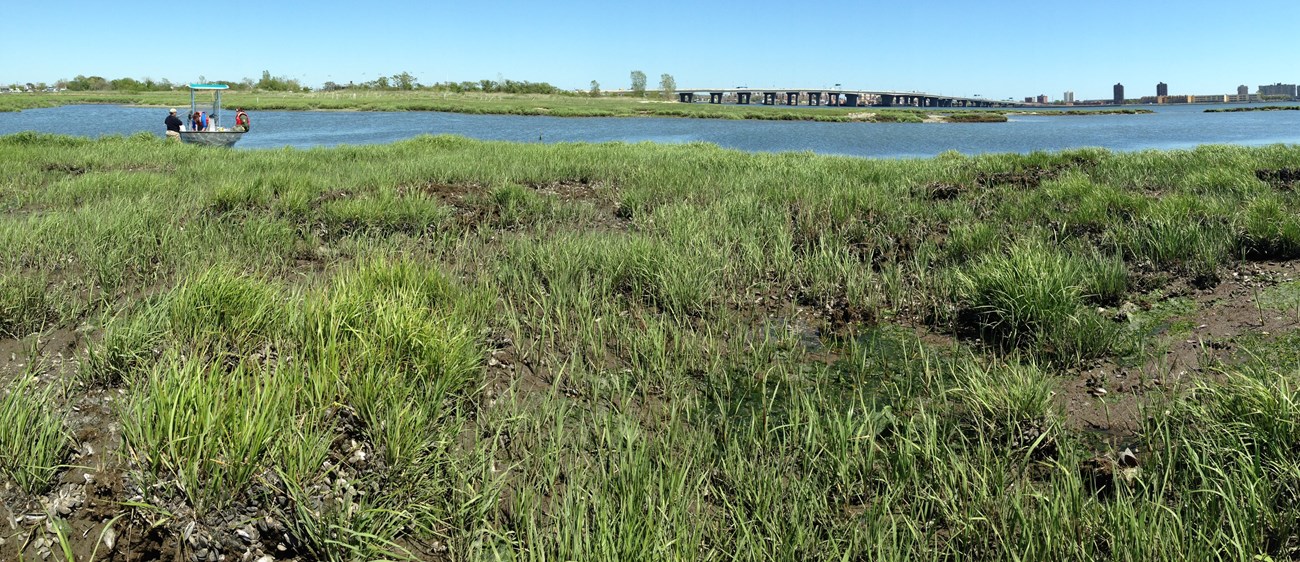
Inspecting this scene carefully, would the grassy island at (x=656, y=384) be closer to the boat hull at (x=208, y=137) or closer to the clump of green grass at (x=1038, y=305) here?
the clump of green grass at (x=1038, y=305)

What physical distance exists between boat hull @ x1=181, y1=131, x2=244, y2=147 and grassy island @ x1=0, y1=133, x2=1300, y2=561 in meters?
18.3

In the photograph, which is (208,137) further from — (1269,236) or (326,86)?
(326,86)

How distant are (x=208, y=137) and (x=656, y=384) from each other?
27999 mm

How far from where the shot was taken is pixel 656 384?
225 inches

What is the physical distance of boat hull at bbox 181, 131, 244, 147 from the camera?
26.7 metres

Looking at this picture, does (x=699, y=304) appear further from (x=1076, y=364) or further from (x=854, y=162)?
(x=854, y=162)

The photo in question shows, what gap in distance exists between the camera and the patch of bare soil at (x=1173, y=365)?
197 inches

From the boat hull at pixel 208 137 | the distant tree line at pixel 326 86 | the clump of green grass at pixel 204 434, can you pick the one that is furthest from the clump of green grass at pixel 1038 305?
the distant tree line at pixel 326 86

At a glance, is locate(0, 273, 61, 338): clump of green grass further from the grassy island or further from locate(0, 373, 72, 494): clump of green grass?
locate(0, 373, 72, 494): clump of green grass

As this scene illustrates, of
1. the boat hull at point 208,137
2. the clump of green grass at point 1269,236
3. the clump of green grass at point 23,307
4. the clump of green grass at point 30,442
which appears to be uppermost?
the boat hull at point 208,137

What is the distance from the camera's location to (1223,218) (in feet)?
33.1

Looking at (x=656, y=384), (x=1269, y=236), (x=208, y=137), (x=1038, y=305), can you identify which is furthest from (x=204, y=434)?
(x=208, y=137)

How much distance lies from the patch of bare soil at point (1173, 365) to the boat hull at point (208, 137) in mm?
29754

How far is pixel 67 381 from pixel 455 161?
13.3 meters
